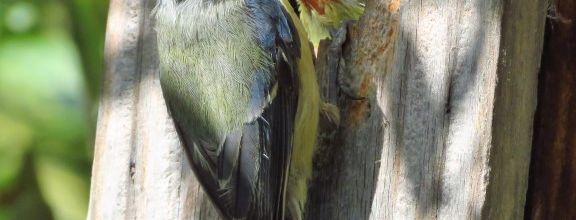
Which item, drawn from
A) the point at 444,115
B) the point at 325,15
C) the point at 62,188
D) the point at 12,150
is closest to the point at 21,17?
the point at 12,150

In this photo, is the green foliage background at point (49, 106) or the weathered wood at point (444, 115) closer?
the weathered wood at point (444, 115)

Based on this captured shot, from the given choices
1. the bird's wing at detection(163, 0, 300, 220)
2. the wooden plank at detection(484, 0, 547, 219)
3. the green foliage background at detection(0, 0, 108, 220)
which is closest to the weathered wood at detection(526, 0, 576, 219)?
the wooden plank at detection(484, 0, 547, 219)

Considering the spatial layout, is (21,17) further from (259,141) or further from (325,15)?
(259,141)

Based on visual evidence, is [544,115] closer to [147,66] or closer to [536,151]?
[536,151]

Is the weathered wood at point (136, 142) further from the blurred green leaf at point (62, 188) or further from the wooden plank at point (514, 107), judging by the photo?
the wooden plank at point (514, 107)

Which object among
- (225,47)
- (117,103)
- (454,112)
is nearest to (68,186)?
(117,103)

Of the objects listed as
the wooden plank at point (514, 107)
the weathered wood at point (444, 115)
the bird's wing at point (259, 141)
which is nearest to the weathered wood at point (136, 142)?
the bird's wing at point (259, 141)
